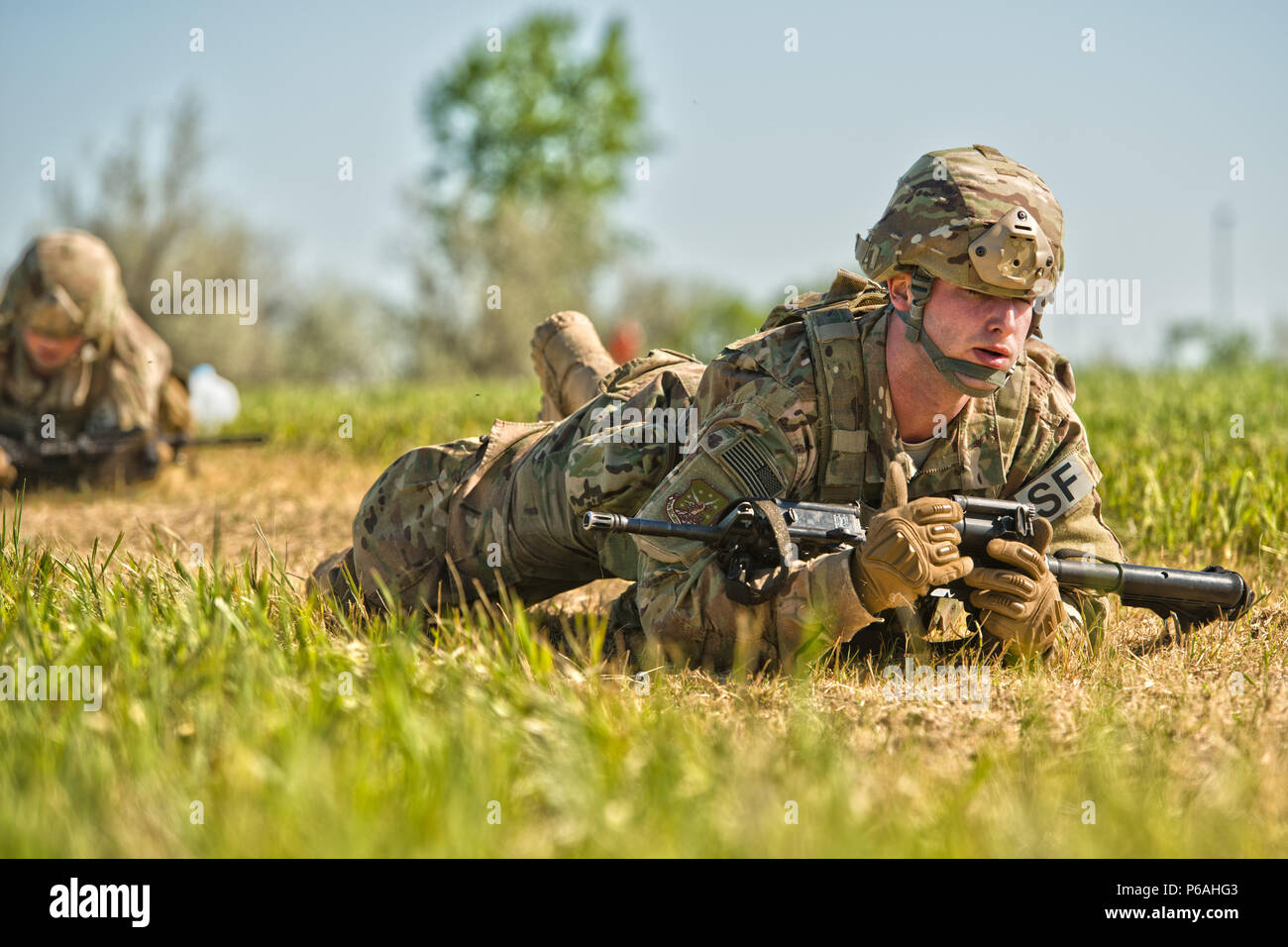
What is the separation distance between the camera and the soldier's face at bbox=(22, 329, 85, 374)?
9.84 meters

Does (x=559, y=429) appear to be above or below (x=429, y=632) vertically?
above

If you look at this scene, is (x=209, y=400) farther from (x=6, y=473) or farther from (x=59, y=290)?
(x=6, y=473)

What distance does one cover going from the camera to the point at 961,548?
13.2 ft

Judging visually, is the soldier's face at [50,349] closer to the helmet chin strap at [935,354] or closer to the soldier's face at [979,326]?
the helmet chin strap at [935,354]

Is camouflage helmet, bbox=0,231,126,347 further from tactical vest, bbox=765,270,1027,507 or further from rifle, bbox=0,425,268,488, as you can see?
tactical vest, bbox=765,270,1027,507

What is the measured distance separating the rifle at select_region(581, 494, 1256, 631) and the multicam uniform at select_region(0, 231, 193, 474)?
23.4 feet

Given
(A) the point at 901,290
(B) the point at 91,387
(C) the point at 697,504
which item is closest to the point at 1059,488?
(A) the point at 901,290

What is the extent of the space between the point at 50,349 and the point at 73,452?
79 cm

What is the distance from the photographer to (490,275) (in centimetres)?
4372

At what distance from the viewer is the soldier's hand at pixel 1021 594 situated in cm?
398

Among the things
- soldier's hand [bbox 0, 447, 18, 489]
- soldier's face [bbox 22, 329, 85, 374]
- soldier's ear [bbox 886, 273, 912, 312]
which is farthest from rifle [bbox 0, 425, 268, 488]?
soldier's ear [bbox 886, 273, 912, 312]

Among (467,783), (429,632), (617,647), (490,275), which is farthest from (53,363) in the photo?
(490,275)

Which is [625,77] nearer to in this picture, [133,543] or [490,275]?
[490,275]

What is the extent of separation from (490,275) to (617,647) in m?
40.2
